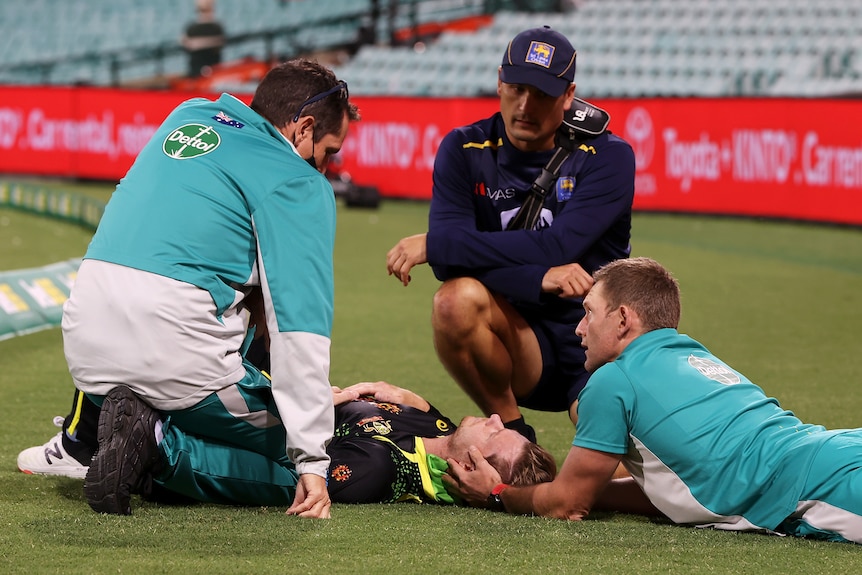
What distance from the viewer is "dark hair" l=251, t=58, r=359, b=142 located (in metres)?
3.79

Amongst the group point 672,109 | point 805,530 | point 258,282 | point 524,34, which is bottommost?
point 672,109

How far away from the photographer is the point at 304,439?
141 inches

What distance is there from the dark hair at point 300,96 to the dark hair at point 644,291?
96 cm

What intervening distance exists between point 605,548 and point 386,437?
112cm

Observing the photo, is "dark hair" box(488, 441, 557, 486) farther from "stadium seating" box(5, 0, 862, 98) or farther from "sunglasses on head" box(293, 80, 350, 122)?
"stadium seating" box(5, 0, 862, 98)

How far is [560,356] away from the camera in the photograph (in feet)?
16.4

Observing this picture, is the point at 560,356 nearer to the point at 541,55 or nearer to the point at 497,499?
the point at 497,499

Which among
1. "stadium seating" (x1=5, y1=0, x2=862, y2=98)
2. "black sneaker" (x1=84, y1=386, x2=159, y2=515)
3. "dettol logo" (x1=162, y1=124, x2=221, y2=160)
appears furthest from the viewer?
"stadium seating" (x1=5, y1=0, x2=862, y2=98)

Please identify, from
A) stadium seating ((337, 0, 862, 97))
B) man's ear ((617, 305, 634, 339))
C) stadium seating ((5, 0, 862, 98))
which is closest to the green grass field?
man's ear ((617, 305, 634, 339))

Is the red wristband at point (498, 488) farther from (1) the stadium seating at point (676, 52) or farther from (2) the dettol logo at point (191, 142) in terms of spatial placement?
(1) the stadium seating at point (676, 52)

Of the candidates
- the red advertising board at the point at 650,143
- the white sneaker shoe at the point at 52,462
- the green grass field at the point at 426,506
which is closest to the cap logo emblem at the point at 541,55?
the green grass field at the point at 426,506

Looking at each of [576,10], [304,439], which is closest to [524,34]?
[304,439]

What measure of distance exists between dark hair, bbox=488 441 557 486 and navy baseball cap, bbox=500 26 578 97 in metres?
1.37

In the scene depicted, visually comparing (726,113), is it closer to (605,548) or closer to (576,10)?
(576,10)
